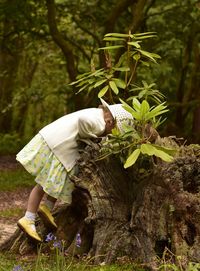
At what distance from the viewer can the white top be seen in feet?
22.9

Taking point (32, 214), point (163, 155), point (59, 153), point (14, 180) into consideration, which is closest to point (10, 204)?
point (14, 180)

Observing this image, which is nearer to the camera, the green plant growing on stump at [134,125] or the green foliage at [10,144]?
the green plant growing on stump at [134,125]

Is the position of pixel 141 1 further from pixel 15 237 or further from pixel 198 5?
pixel 15 237

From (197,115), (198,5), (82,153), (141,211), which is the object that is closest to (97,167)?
(82,153)

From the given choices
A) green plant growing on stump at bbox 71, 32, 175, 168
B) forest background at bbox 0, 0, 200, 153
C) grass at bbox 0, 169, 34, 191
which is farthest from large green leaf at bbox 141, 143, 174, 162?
forest background at bbox 0, 0, 200, 153

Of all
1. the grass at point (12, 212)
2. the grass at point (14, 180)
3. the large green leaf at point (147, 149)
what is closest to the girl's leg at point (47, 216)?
the large green leaf at point (147, 149)

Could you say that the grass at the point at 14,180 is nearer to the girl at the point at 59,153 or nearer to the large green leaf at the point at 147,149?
the girl at the point at 59,153

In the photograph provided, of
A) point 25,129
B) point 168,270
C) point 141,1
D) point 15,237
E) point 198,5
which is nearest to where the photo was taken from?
point 168,270

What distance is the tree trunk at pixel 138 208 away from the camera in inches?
246

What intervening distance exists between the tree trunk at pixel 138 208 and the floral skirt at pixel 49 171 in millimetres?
134

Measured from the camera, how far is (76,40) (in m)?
23.1

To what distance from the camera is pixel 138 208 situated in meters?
6.53

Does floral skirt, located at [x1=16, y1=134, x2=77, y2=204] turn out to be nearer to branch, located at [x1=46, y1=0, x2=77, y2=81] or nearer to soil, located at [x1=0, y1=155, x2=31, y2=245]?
soil, located at [x1=0, y1=155, x2=31, y2=245]

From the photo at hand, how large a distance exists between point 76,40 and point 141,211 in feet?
56.3
